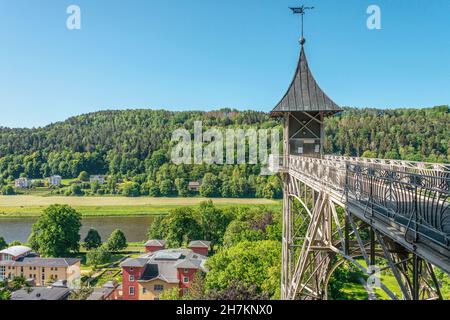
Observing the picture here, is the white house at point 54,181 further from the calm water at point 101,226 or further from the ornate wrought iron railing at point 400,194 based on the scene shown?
the ornate wrought iron railing at point 400,194

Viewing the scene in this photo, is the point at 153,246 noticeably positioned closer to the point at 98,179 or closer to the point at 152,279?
the point at 152,279

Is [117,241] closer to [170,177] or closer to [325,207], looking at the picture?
[325,207]

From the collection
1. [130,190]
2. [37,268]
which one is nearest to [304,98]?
[37,268]

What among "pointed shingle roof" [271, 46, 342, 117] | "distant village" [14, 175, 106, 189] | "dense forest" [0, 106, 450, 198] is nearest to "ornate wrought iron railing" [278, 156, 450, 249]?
"pointed shingle roof" [271, 46, 342, 117]
